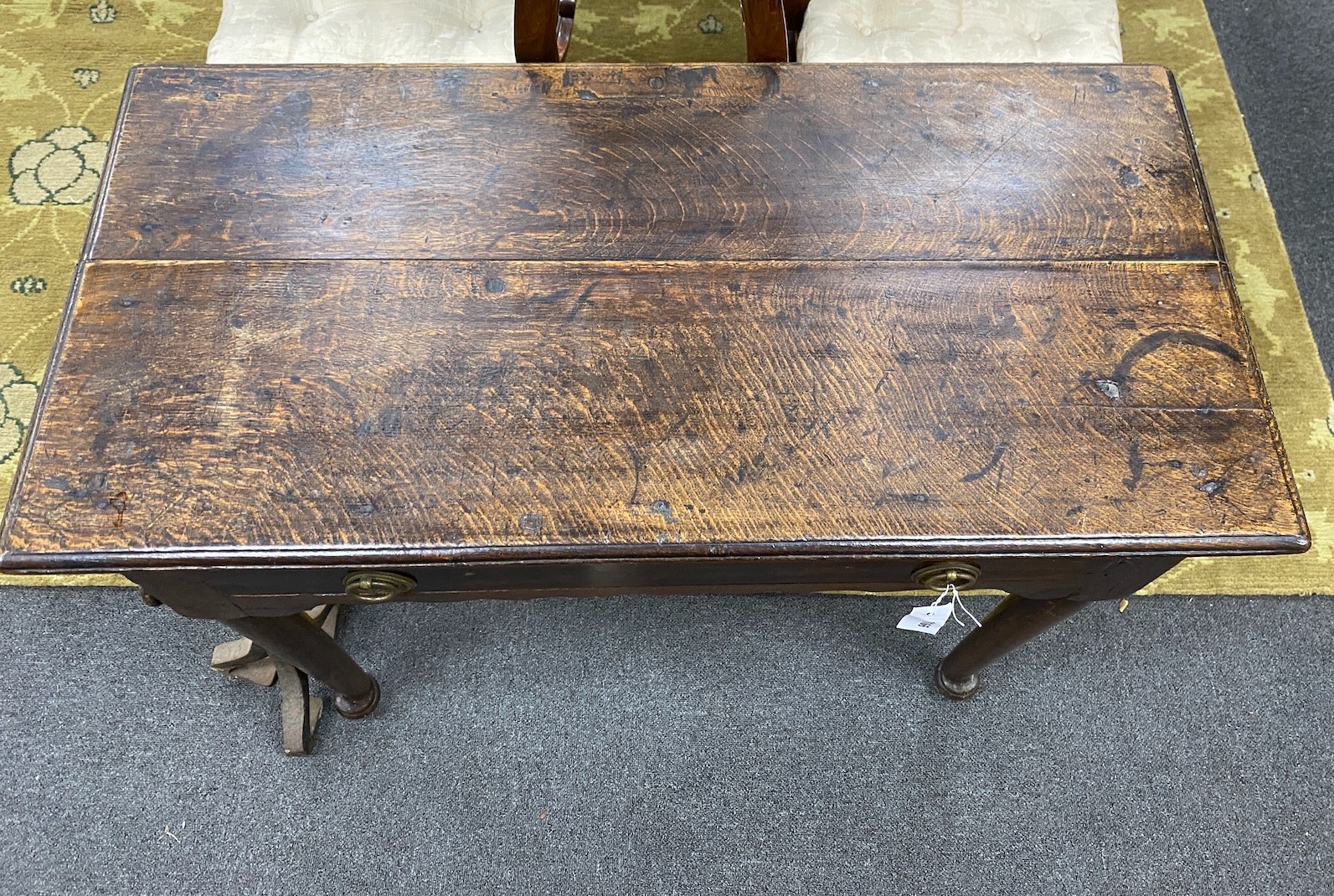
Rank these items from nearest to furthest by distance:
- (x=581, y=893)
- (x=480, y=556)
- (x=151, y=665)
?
(x=480, y=556) < (x=581, y=893) < (x=151, y=665)

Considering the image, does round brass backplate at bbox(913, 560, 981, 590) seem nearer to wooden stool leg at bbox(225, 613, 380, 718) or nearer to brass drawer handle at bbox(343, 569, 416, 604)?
brass drawer handle at bbox(343, 569, 416, 604)

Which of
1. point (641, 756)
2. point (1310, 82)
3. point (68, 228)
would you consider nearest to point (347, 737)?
point (641, 756)

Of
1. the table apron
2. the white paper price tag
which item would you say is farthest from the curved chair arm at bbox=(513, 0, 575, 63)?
the white paper price tag

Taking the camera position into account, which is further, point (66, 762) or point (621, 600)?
point (621, 600)

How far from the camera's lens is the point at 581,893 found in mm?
1183

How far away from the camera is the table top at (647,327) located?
0.75m

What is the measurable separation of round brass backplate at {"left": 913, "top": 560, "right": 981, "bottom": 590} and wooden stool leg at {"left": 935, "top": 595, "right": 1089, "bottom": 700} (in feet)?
0.64

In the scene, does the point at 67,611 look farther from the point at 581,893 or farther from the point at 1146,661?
the point at 1146,661

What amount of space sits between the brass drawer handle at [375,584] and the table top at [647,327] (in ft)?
0.14

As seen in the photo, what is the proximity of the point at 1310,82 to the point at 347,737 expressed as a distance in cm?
222

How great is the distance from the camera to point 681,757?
1.25 meters

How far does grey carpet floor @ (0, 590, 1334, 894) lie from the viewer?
1.20m

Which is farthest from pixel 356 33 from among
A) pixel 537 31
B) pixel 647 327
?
pixel 647 327

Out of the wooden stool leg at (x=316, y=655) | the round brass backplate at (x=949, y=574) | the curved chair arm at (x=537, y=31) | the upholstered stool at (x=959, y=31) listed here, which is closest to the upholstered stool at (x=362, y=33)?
the curved chair arm at (x=537, y=31)
